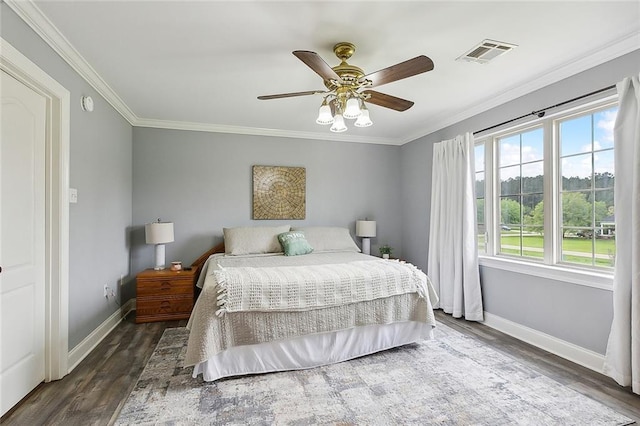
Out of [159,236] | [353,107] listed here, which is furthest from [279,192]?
[353,107]

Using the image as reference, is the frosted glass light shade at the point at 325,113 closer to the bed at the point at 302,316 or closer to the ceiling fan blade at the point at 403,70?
the ceiling fan blade at the point at 403,70

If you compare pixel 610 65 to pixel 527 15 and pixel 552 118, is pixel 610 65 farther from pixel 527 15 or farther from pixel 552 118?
pixel 527 15

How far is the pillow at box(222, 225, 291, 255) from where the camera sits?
3.97 m

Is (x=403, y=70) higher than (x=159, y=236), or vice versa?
(x=403, y=70)

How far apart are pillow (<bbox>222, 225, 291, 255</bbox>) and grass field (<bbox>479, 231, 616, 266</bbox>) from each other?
2.67 meters

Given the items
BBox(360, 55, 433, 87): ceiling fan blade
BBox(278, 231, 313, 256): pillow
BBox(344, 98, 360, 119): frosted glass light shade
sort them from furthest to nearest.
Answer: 1. BBox(278, 231, 313, 256): pillow
2. BBox(344, 98, 360, 119): frosted glass light shade
3. BBox(360, 55, 433, 87): ceiling fan blade

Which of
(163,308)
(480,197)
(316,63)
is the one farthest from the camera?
(480,197)

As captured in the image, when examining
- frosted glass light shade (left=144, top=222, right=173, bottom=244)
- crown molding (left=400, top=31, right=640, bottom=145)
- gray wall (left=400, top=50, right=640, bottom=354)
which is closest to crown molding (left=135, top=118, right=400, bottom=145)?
gray wall (left=400, top=50, right=640, bottom=354)

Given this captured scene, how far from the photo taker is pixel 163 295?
11.9 feet

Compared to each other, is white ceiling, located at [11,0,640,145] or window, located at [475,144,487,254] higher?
white ceiling, located at [11,0,640,145]

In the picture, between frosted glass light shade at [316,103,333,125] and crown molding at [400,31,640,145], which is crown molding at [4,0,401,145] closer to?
crown molding at [400,31,640,145]

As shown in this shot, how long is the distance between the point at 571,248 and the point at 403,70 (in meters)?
2.19

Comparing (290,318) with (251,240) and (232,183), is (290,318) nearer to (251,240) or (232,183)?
(251,240)

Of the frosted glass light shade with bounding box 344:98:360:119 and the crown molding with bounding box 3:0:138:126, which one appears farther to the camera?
the frosted glass light shade with bounding box 344:98:360:119
